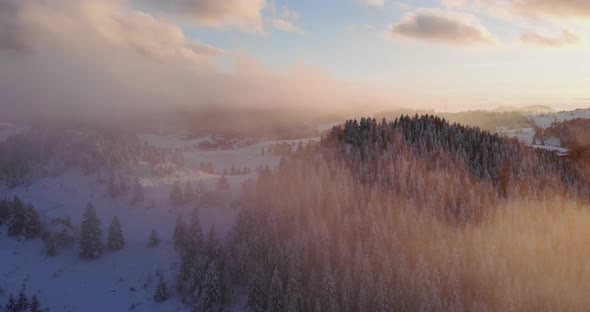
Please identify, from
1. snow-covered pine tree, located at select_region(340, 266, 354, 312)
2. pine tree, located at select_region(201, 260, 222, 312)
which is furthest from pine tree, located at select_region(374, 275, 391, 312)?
pine tree, located at select_region(201, 260, 222, 312)

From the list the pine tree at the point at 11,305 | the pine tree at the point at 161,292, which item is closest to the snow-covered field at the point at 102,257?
the pine tree at the point at 161,292

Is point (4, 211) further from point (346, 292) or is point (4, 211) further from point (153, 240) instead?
point (346, 292)

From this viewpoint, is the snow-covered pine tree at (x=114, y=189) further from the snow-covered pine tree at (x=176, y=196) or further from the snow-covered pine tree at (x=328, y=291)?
the snow-covered pine tree at (x=328, y=291)

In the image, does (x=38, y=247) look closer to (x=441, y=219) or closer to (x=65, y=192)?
(x=65, y=192)

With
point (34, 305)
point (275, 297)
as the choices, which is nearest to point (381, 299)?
point (275, 297)

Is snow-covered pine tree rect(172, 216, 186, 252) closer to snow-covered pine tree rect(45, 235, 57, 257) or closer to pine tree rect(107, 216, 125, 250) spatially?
pine tree rect(107, 216, 125, 250)

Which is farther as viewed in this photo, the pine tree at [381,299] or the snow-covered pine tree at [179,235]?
the snow-covered pine tree at [179,235]

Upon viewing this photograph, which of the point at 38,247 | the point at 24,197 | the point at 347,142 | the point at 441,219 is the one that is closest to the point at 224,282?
the point at 441,219
